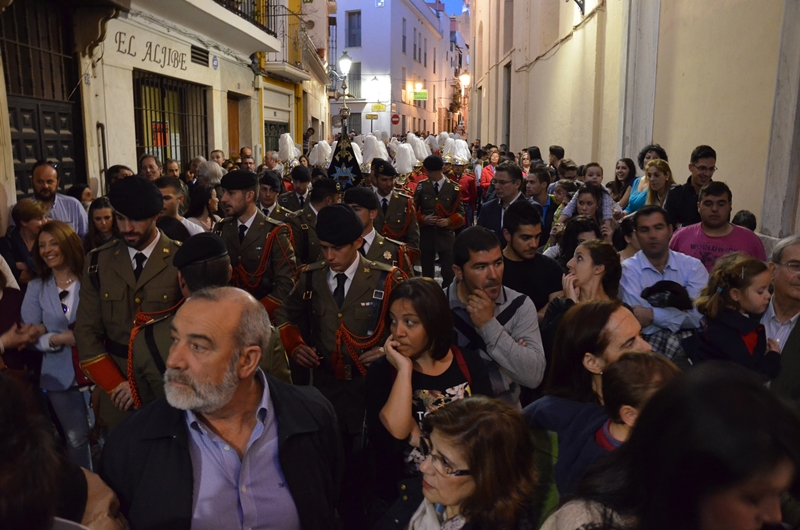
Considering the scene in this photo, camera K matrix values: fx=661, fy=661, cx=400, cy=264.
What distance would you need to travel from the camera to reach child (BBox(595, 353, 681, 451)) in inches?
82.5

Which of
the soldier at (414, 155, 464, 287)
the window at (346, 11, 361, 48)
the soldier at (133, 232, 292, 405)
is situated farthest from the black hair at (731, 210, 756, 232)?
the window at (346, 11, 361, 48)

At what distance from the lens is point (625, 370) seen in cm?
215

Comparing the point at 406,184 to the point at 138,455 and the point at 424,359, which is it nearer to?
the point at 424,359

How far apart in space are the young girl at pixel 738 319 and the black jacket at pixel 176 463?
6.69ft

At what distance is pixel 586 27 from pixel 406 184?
506 centimetres

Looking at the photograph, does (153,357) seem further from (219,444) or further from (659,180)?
(659,180)

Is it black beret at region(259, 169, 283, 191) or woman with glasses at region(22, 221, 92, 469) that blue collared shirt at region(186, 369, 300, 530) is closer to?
woman with glasses at region(22, 221, 92, 469)

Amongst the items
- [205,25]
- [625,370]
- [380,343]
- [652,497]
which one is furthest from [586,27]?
[652,497]

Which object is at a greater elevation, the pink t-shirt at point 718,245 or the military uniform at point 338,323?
the pink t-shirt at point 718,245

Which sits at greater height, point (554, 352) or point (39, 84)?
point (39, 84)

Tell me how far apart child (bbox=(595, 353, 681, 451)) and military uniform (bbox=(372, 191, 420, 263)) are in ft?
18.4

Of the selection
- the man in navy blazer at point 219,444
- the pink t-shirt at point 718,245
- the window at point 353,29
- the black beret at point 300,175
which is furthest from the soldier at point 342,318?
the window at point 353,29

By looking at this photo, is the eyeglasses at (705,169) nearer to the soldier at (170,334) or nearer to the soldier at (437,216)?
the soldier at (437,216)

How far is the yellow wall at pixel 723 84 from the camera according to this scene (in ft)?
22.5
